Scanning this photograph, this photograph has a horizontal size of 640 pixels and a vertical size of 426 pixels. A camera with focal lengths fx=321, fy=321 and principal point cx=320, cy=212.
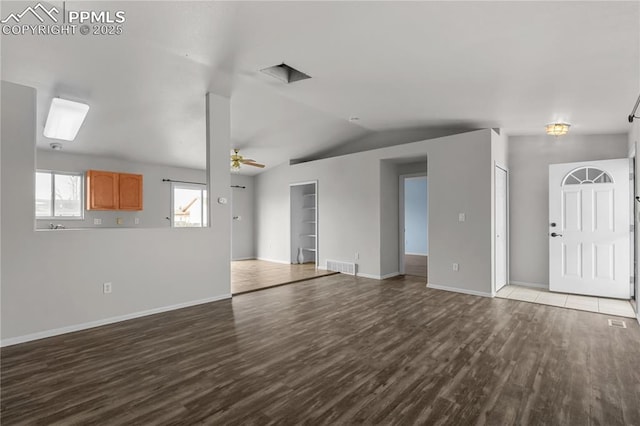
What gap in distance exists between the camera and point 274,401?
211 centimetres

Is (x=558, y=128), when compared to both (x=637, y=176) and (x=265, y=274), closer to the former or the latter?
(x=637, y=176)

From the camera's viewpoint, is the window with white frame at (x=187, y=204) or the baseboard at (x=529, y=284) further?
the window with white frame at (x=187, y=204)

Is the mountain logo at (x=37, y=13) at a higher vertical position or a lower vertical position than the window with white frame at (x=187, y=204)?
higher

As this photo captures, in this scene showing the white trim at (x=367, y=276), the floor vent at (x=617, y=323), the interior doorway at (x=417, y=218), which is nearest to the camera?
the floor vent at (x=617, y=323)

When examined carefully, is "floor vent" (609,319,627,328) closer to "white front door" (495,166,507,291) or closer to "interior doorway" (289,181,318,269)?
"white front door" (495,166,507,291)

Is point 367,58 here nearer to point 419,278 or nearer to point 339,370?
point 339,370

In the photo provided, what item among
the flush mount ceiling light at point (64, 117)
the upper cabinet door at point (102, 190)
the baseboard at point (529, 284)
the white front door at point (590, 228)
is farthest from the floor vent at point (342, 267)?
the flush mount ceiling light at point (64, 117)

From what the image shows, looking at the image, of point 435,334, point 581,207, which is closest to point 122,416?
point 435,334

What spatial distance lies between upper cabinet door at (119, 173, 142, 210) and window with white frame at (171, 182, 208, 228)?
3.08ft

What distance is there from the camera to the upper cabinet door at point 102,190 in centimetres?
612

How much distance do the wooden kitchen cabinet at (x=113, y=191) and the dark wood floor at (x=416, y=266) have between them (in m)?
5.92

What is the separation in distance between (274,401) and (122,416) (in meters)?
0.91

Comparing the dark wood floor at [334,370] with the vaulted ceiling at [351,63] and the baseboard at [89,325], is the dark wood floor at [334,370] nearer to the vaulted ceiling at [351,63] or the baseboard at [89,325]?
the baseboard at [89,325]

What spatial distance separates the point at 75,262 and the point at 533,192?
263 inches
